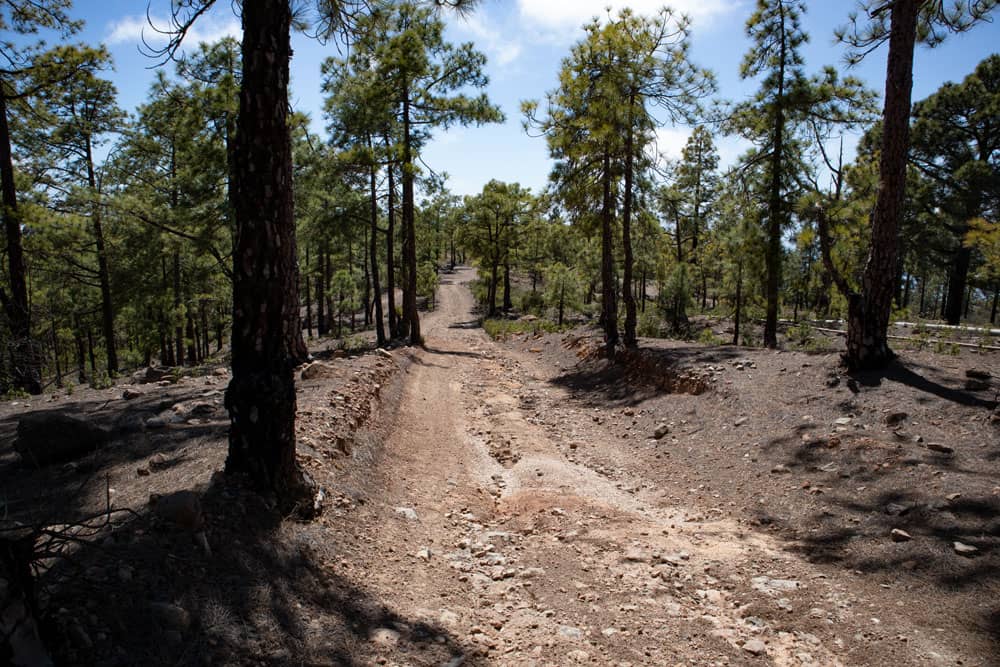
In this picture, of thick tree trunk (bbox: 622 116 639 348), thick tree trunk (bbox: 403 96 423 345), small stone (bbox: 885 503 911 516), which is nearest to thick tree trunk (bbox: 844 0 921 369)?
small stone (bbox: 885 503 911 516)

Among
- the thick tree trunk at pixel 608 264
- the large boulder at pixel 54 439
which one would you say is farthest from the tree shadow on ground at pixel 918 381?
the large boulder at pixel 54 439

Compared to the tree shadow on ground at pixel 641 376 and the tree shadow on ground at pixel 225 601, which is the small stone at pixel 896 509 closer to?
the tree shadow on ground at pixel 225 601

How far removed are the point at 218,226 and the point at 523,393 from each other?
1100cm

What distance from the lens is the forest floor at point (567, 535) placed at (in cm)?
356

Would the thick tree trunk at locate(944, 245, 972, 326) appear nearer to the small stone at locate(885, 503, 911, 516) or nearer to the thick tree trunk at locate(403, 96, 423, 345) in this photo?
the thick tree trunk at locate(403, 96, 423, 345)

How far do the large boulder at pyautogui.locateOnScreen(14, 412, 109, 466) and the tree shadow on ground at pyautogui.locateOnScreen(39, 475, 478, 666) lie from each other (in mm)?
2384

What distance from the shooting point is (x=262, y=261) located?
4492 mm

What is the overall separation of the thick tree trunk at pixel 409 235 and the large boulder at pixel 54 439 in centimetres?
1339

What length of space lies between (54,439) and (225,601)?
3.66m

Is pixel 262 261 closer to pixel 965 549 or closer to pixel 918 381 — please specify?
pixel 965 549

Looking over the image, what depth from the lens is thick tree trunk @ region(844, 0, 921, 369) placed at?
8281 mm

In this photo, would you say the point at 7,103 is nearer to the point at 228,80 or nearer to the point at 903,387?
the point at 228,80

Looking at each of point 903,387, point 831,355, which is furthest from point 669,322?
point 903,387

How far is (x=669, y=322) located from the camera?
89.9ft
